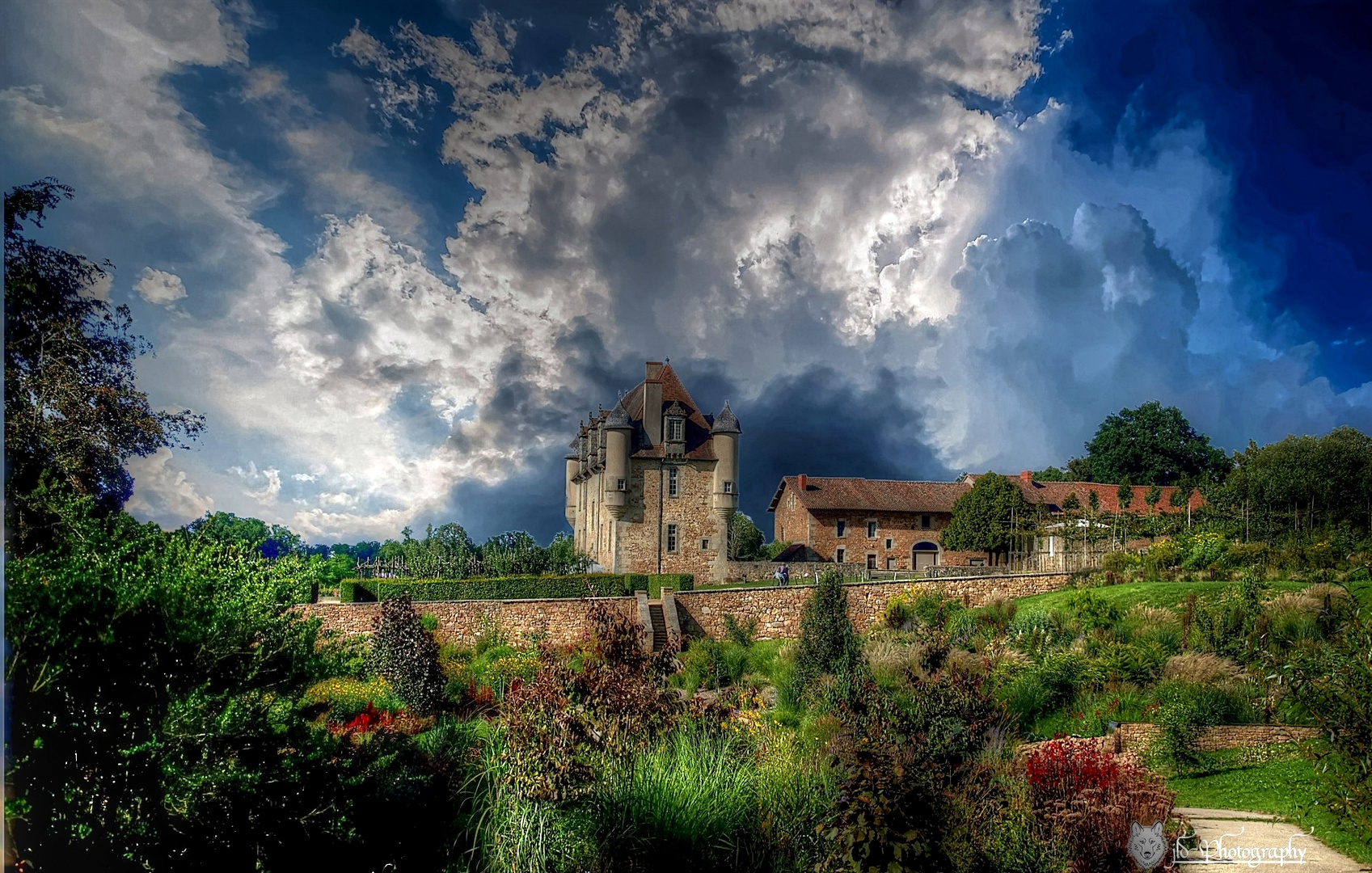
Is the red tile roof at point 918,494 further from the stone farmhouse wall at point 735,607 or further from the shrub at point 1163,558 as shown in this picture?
the shrub at point 1163,558

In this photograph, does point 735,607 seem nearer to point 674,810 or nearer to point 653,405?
point 653,405

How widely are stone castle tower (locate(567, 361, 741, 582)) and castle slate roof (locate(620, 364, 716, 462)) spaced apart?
33 millimetres

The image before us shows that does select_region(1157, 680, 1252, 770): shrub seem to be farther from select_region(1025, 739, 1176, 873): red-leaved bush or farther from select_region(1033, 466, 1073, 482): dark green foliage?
select_region(1033, 466, 1073, 482): dark green foliage

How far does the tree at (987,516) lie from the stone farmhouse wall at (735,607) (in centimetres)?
1061

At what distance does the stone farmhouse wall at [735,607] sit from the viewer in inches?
731

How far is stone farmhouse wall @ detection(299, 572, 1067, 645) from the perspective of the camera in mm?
18578

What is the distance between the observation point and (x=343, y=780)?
5062mm

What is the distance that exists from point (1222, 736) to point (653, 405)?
21729 millimetres

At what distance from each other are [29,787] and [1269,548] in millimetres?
21285

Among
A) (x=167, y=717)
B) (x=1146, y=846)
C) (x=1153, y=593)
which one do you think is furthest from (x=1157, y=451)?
(x=167, y=717)

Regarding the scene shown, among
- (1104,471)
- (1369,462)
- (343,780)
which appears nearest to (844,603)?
(343,780)

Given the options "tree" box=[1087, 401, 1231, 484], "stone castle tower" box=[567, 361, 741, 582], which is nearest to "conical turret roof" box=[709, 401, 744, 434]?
"stone castle tower" box=[567, 361, 741, 582]

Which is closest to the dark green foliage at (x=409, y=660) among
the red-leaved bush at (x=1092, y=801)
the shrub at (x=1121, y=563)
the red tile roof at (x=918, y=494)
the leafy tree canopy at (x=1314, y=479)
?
the red-leaved bush at (x=1092, y=801)

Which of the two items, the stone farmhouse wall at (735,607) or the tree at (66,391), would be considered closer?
the tree at (66,391)
